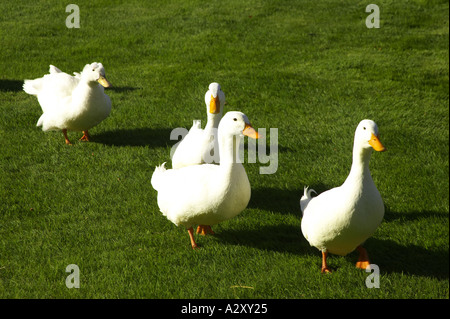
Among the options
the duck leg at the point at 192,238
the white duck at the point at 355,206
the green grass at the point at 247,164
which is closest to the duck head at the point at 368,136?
the white duck at the point at 355,206

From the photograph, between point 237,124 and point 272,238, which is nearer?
point 237,124

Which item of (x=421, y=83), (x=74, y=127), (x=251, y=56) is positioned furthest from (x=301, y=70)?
(x=74, y=127)

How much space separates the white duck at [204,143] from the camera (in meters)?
5.53

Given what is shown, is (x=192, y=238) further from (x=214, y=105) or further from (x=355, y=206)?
(x=355, y=206)

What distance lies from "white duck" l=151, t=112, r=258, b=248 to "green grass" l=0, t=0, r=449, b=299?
1.38 ft

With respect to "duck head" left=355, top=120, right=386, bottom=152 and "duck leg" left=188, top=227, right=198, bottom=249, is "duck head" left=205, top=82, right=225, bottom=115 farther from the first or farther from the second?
"duck head" left=355, top=120, right=386, bottom=152

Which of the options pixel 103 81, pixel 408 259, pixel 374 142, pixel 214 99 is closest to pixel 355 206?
pixel 374 142

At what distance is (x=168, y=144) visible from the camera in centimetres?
725

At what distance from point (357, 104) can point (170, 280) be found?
481 cm

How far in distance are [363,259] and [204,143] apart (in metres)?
1.95

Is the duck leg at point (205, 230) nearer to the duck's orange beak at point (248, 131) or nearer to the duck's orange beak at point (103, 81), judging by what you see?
the duck's orange beak at point (248, 131)

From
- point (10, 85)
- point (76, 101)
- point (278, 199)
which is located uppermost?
point (10, 85)

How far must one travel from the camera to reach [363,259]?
455 centimetres

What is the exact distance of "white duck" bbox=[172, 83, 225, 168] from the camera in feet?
18.1
